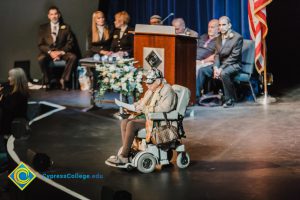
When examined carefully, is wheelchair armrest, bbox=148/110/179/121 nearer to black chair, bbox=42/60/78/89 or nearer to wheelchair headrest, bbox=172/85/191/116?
wheelchair headrest, bbox=172/85/191/116

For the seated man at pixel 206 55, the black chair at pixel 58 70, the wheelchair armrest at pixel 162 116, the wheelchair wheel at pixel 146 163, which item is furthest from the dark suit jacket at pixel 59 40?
the wheelchair wheel at pixel 146 163

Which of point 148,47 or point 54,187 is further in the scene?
point 148,47

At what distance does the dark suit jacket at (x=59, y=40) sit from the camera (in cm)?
1141

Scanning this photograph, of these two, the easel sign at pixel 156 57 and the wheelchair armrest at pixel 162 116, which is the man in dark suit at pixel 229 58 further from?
the wheelchair armrest at pixel 162 116

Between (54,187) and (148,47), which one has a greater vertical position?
(148,47)

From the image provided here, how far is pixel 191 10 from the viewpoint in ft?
36.2

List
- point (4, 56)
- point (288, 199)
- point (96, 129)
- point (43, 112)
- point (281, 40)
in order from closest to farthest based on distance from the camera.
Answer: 1. point (288, 199)
2. point (96, 129)
3. point (43, 112)
4. point (281, 40)
5. point (4, 56)

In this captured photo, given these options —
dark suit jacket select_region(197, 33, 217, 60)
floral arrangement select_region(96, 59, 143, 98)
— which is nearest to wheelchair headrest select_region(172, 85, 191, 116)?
floral arrangement select_region(96, 59, 143, 98)

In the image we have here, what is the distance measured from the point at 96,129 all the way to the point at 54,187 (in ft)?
7.88

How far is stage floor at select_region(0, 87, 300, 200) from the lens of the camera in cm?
522

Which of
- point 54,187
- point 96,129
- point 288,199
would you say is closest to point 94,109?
point 96,129

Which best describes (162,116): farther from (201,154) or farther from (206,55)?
(206,55)

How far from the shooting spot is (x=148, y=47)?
810 cm

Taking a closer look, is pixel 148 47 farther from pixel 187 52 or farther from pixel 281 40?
pixel 281 40
